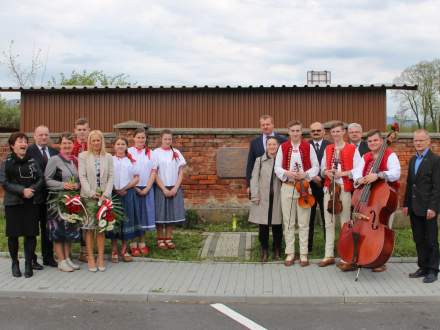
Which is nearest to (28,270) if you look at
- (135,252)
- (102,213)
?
(102,213)

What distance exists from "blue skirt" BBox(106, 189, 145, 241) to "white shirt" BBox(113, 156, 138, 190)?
0.22 m

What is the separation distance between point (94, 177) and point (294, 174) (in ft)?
9.09

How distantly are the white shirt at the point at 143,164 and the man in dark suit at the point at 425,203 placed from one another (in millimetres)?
3789


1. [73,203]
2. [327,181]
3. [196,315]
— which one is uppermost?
[327,181]

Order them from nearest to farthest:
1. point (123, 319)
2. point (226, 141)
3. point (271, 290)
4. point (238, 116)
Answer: point (123, 319)
point (271, 290)
point (226, 141)
point (238, 116)

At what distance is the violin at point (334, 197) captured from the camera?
716cm

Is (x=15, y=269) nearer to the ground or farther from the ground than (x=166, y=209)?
nearer to the ground

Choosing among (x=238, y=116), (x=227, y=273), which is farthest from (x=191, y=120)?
(x=227, y=273)

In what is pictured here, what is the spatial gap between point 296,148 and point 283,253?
1.76 meters

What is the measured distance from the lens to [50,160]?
727 cm

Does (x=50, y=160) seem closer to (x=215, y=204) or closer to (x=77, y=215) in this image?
(x=77, y=215)

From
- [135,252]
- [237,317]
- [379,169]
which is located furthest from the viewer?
[135,252]

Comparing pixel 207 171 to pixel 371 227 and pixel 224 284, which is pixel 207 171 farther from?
pixel 371 227

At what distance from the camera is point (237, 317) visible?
220 inches
